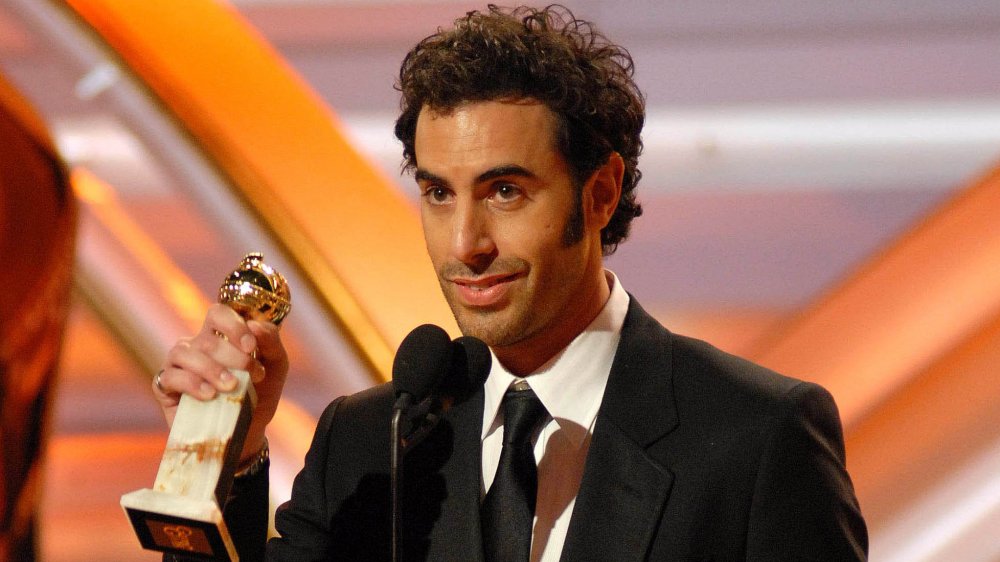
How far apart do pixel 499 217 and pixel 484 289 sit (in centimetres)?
10

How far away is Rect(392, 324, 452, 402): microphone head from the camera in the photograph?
125 centimetres

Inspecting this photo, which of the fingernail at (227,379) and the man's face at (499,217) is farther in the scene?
the man's face at (499,217)

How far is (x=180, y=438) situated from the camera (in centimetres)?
123

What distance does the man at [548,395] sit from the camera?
1.35 m

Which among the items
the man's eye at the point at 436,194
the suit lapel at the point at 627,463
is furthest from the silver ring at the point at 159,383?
the suit lapel at the point at 627,463

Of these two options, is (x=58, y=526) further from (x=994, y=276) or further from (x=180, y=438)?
(x=994, y=276)

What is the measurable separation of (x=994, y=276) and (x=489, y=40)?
130 cm

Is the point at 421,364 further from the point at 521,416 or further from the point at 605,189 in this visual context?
the point at 605,189

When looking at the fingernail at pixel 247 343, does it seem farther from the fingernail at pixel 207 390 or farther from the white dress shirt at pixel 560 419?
the white dress shirt at pixel 560 419

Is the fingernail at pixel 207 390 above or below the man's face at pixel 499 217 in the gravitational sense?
below

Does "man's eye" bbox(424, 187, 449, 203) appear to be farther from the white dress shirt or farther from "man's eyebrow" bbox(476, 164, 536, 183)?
the white dress shirt

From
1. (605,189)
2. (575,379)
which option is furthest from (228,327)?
(605,189)

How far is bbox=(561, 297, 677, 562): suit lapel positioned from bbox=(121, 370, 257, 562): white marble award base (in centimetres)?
44

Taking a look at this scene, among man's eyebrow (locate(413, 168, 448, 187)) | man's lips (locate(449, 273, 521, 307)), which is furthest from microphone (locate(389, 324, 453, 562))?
man's eyebrow (locate(413, 168, 448, 187))
